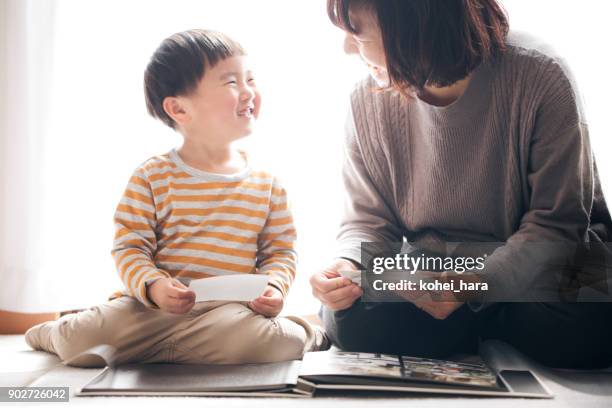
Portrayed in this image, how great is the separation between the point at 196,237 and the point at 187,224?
0.9 inches

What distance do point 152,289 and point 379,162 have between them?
1.30 feet

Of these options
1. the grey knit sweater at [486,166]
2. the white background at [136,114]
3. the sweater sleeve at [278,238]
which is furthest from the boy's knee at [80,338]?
the grey knit sweater at [486,166]

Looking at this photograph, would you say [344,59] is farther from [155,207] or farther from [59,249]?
[59,249]

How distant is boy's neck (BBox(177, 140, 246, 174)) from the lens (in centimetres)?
111

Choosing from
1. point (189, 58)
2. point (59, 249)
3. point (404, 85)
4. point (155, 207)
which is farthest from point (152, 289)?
point (404, 85)

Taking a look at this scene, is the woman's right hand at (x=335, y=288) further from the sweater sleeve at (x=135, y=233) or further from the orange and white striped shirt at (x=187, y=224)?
the sweater sleeve at (x=135, y=233)

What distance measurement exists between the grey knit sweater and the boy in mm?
138

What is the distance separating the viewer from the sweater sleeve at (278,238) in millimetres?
1126

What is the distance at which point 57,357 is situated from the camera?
3.48 ft

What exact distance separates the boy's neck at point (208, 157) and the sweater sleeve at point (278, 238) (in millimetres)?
78

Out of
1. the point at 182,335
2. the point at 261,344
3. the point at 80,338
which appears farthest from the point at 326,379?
the point at 80,338

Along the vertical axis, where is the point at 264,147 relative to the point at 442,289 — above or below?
above

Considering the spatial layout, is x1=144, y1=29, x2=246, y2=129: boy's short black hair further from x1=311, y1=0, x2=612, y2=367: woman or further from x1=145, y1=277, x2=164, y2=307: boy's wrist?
x1=145, y1=277, x2=164, y2=307: boy's wrist

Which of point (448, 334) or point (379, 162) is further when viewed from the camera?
point (379, 162)
